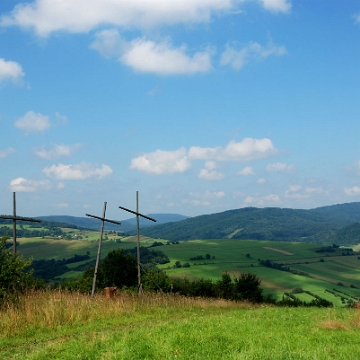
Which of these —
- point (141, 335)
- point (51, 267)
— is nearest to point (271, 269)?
point (51, 267)

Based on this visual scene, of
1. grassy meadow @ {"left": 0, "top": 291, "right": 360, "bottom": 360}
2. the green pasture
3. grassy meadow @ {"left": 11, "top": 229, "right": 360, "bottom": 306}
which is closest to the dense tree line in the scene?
grassy meadow @ {"left": 11, "top": 229, "right": 360, "bottom": 306}

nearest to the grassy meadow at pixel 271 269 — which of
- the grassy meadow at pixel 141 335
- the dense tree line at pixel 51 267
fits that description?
the dense tree line at pixel 51 267

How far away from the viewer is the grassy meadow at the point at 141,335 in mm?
9531

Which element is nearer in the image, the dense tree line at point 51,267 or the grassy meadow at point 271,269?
the grassy meadow at point 271,269

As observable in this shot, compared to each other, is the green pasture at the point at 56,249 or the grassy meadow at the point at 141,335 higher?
the grassy meadow at the point at 141,335

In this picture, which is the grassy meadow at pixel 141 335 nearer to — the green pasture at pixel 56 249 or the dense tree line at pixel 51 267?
the dense tree line at pixel 51 267

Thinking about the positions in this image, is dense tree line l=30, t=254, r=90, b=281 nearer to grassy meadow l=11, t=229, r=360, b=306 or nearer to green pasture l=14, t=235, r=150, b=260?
grassy meadow l=11, t=229, r=360, b=306

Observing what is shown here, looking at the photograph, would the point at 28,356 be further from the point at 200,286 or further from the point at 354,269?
the point at 354,269

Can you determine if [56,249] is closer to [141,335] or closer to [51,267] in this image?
[51,267]

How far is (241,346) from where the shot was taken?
33.6 ft

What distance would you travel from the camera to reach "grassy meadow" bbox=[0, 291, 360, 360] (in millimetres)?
9531

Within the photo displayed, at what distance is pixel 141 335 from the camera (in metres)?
11.2

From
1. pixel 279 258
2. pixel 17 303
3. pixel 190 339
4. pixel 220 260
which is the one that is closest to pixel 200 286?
pixel 17 303

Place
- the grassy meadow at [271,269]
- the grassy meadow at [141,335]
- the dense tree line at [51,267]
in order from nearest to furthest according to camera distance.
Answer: the grassy meadow at [141,335], the grassy meadow at [271,269], the dense tree line at [51,267]
